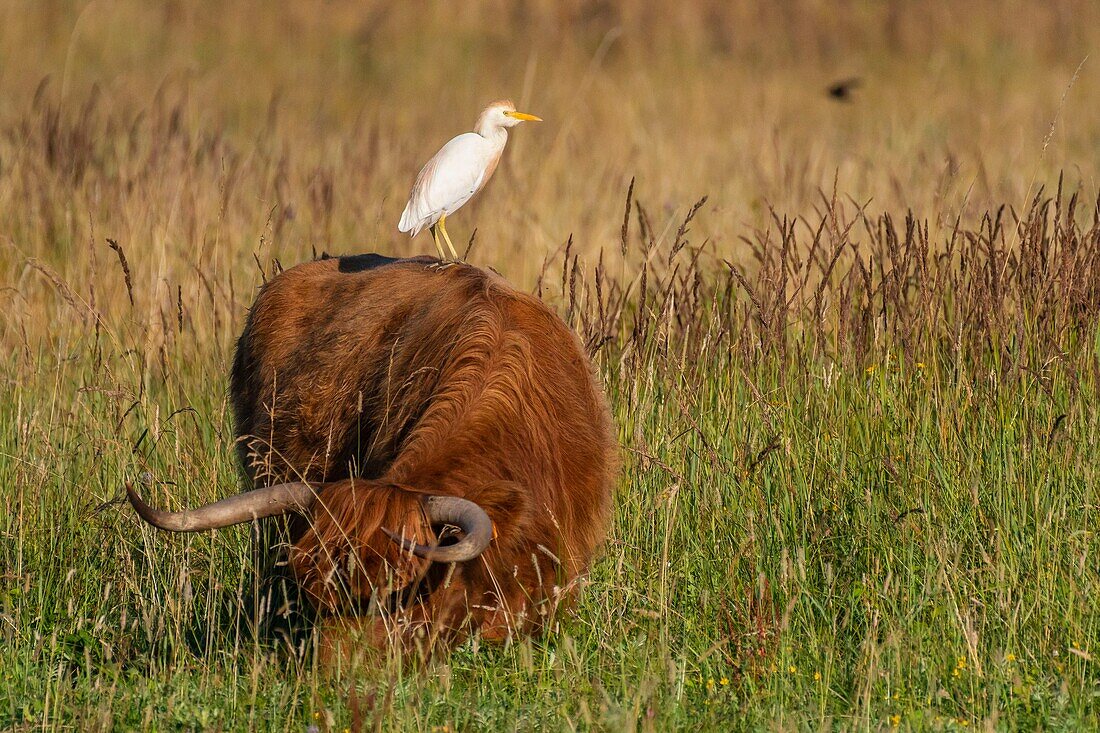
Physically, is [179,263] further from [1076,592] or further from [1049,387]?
[1076,592]

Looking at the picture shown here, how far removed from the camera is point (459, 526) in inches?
135

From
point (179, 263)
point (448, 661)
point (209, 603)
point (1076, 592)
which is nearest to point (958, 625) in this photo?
point (1076, 592)

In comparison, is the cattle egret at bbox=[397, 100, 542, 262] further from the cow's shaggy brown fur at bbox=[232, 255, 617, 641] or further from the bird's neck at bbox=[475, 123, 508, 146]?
the cow's shaggy brown fur at bbox=[232, 255, 617, 641]

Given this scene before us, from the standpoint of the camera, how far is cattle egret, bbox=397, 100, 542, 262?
5156 millimetres

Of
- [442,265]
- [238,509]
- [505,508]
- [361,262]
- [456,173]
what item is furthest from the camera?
[361,262]

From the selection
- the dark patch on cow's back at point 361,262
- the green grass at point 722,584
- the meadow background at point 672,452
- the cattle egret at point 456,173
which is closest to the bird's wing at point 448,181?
the cattle egret at point 456,173

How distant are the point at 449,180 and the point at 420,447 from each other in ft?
5.18

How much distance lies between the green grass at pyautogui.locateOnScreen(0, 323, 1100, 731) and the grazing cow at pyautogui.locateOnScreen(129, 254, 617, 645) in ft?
0.67

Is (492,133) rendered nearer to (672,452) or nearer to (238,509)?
(672,452)

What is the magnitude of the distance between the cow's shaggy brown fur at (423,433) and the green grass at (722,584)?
0.64ft

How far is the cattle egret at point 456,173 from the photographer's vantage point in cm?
516

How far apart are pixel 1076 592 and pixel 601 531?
1.46 meters

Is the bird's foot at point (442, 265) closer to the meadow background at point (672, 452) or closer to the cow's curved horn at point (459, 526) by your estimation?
the meadow background at point (672, 452)

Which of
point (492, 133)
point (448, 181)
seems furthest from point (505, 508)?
point (492, 133)
